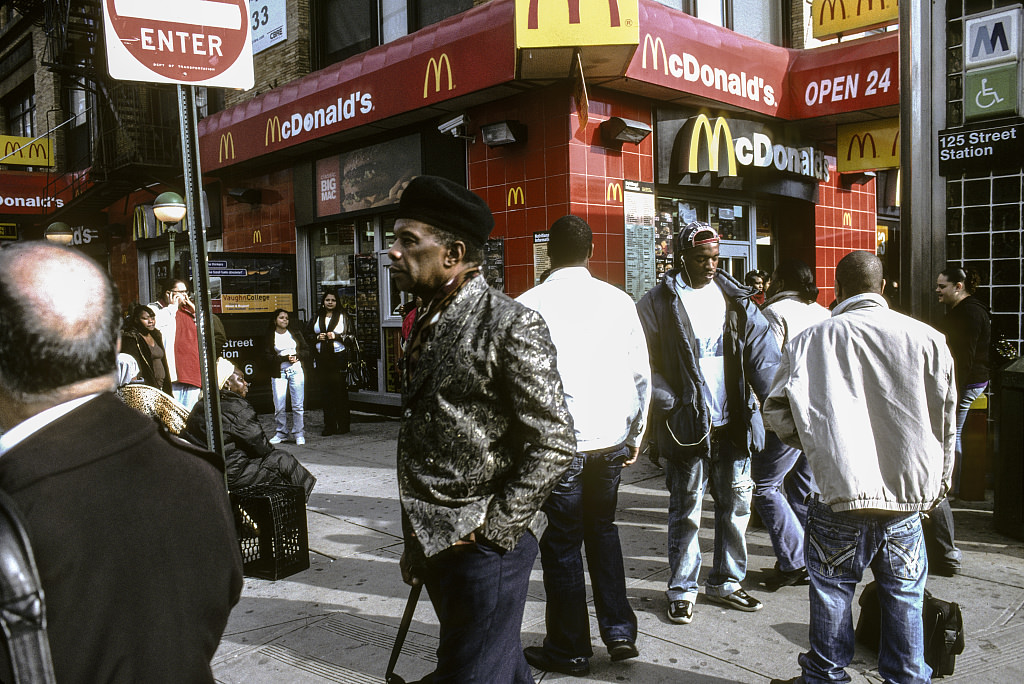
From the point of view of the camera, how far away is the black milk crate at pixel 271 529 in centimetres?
470

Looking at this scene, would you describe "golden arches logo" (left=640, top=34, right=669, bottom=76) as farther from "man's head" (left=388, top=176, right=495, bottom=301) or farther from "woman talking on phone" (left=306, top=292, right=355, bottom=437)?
"man's head" (left=388, top=176, right=495, bottom=301)

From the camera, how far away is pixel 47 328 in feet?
3.94

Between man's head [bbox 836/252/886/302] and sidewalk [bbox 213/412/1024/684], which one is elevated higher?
man's head [bbox 836/252/886/302]

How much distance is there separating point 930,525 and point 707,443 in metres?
1.75

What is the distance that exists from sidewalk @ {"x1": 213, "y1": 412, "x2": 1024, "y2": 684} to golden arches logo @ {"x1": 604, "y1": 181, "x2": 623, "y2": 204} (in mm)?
4237

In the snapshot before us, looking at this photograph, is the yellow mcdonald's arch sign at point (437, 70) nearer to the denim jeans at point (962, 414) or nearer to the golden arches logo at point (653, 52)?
the golden arches logo at point (653, 52)

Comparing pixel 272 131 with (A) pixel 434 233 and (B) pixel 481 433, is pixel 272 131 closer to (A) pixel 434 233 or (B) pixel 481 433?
(A) pixel 434 233

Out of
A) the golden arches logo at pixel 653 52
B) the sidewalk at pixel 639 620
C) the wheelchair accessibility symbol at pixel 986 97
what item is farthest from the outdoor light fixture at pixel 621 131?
the sidewalk at pixel 639 620

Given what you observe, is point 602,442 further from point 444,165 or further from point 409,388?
point 444,165

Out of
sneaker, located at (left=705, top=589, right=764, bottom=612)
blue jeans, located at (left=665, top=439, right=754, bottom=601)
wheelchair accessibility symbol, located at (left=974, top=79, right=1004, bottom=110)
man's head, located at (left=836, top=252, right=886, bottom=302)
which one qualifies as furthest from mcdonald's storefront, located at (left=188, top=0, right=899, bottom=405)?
sneaker, located at (left=705, top=589, right=764, bottom=612)

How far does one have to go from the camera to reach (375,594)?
14.8ft

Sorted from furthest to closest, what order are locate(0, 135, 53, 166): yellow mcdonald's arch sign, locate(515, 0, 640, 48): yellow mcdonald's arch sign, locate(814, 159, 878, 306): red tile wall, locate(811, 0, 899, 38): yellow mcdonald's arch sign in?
locate(0, 135, 53, 166): yellow mcdonald's arch sign → locate(814, 159, 878, 306): red tile wall → locate(811, 0, 899, 38): yellow mcdonald's arch sign → locate(515, 0, 640, 48): yellow mcdonald's arch sign

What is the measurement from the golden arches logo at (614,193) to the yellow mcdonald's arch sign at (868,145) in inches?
149

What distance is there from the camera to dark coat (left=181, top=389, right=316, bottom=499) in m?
4.93
